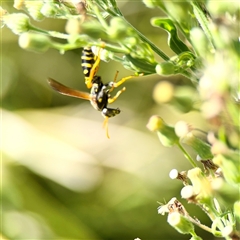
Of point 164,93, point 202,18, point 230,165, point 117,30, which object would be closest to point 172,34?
point 202,18

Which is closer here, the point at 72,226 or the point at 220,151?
the point at 220,151

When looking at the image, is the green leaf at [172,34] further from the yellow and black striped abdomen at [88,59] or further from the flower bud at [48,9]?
the yellow and black striped abdomen at [88,59]

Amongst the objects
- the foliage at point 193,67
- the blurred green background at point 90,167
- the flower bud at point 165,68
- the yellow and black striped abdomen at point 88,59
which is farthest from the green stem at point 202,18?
the blurred green background at point 90,167

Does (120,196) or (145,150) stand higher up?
(145,150)

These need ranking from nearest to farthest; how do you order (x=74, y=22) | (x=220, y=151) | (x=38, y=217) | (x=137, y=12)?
(x=220, y=151)
(x=74, y=22)
(x=38, y=217)
(x=137, y=12)

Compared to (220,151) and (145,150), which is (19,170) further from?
(220,151)

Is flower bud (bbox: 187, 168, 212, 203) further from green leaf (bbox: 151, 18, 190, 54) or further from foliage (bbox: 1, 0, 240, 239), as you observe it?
green leaf (bbox: 151, 18, 190, 54)

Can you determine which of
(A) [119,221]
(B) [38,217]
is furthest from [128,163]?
(B) [38,217]
